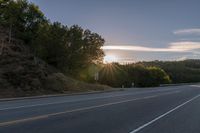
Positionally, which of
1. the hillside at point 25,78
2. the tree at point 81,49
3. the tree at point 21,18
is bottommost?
the hillside at point 25,78

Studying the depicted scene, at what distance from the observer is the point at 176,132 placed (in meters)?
11.1

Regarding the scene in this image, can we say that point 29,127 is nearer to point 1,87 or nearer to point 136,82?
point 1,87

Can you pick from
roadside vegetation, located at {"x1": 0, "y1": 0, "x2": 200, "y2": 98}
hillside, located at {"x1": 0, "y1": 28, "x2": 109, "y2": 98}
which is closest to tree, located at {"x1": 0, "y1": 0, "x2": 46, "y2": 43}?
roadside vegetation, located at {"x1": 0, "y1": 0, "x2": 200, "y2": 98}

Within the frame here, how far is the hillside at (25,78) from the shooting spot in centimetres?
3429

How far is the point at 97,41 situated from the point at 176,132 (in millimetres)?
44077

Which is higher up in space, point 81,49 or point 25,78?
point 81,49

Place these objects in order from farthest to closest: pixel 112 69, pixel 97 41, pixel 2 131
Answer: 1. pixel 112 69
2. pixel 97 41
3. pixel 2 131

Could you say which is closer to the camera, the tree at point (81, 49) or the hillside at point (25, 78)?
the hillside at point (25, 78)

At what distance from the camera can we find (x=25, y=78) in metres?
37.4

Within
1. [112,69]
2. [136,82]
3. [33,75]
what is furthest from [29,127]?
[136,82]

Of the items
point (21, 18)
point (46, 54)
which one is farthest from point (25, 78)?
point (21, 18)

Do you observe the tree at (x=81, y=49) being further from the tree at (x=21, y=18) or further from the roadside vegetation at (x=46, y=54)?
the tree at (x=21, y=18)

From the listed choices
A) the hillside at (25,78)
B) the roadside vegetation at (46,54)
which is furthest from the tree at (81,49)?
the hillside at (25,78)

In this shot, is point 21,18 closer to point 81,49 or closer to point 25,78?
point 81,49
